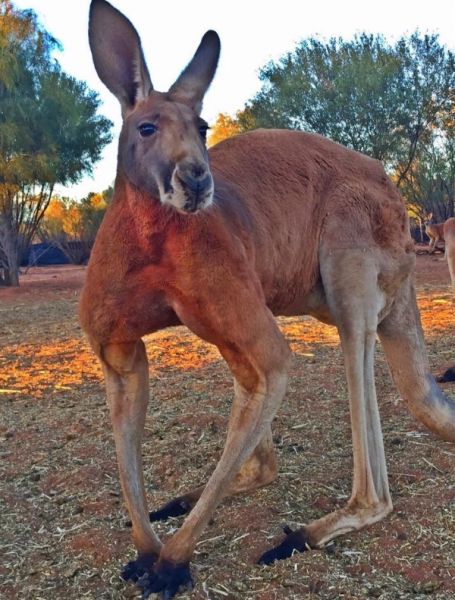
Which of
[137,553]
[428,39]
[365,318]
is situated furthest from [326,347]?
[428,39]

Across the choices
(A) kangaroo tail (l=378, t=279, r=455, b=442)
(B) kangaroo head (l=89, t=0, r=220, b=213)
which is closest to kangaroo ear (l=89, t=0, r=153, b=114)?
(B) kangaroo head (l=89, t=0, r=220, b=213)

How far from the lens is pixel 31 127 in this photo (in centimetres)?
1455

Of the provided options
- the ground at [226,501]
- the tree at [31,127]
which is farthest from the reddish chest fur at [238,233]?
the tree at [31,127]

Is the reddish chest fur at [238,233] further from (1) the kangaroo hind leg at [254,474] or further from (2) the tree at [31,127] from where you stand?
(2) the tree at [31,127]

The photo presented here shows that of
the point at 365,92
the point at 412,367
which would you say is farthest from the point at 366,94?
the point at 412,367

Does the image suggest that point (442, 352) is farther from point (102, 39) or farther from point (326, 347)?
point (102, 39)

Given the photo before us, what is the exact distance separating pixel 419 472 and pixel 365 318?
0.83 metres

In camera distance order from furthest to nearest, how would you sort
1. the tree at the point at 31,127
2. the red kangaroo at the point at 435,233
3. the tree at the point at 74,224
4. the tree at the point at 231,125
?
the tree at the point at 74,224
the tree at the point at 231,125
the red kangaroo at the point at 435,233
the tree at the point at 31,127

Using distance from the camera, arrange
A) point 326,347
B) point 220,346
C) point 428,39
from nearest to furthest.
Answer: point 220,346
point 326,347
point 428,39

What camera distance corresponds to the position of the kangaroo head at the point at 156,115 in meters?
1.66

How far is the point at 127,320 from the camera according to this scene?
1.95 metres

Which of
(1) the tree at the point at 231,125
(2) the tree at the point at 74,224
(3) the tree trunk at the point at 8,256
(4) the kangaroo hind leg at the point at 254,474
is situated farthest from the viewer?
(2) the tree at the point at 74,224

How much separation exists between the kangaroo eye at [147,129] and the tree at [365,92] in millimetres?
16087

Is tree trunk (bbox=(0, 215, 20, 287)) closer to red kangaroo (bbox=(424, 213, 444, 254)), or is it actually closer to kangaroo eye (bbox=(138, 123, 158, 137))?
red kangaroo (bbox=(424, 213, 444, 254))
